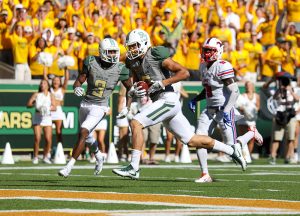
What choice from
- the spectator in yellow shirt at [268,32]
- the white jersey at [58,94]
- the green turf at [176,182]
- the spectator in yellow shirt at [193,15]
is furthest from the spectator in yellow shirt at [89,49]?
the green turf at [176,182]

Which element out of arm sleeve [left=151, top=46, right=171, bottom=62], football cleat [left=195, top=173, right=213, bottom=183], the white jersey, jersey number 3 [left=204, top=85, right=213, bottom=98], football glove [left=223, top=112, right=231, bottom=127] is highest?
arm sleeve [left=151, top=46, right=171, bottom=62]

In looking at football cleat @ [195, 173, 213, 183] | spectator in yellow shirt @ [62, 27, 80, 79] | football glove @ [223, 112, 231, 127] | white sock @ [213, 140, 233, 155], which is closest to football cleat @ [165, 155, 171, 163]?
spectator in yellow shirt @ [62, 27, 80, 79]

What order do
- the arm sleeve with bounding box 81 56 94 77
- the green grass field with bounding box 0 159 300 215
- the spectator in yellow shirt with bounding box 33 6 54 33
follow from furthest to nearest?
the spectator in yellow shirt with bounding box 33 6 54 33, the arm sleeve with bounding box 81 56 94 77, the green grass field with bounding box 0 159 300 215

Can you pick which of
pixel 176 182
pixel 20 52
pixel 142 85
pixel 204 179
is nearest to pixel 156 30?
pixel 20 52

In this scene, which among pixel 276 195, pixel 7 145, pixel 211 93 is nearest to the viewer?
pixel 276 195

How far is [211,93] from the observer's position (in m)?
15.2

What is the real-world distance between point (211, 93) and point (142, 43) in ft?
7.05

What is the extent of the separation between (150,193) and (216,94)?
139 inches

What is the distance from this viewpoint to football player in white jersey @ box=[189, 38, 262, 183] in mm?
14867

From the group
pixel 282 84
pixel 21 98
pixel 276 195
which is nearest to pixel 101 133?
pixel 21 98

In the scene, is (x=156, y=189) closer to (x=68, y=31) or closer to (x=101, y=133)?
(x=101, y=133)

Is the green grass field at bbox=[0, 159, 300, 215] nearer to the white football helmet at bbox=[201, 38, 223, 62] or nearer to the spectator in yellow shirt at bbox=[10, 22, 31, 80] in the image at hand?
the white football helmet at bbox=[201, 38, 223, 62]

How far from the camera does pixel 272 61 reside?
2491 cm

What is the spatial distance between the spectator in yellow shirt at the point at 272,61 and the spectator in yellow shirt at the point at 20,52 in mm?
5703
